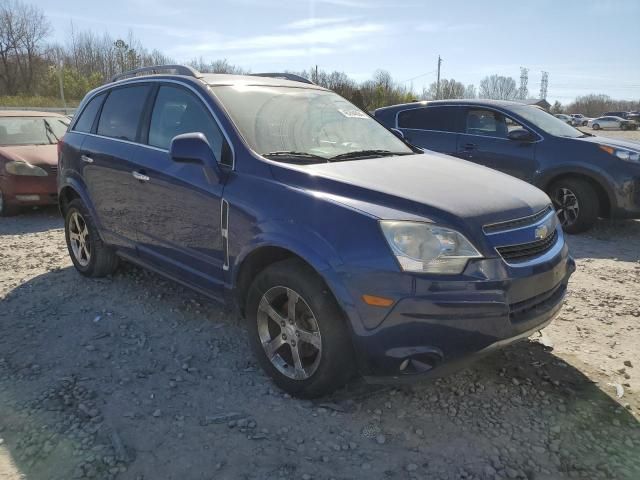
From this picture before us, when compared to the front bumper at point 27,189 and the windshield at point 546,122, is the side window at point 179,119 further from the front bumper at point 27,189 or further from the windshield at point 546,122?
the windshield at point 546,122

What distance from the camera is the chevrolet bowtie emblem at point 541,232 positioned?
2805 mm

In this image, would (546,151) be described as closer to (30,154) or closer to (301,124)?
(301,124)

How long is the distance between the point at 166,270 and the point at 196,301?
0.62 metres

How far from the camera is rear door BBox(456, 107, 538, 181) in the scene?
700 cm

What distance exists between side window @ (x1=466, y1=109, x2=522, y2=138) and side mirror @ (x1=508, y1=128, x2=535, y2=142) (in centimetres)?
16

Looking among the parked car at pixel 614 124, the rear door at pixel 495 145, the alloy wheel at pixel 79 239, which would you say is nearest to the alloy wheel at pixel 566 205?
the rear door at pixel 495 145

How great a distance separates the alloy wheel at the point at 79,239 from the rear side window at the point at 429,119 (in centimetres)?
511

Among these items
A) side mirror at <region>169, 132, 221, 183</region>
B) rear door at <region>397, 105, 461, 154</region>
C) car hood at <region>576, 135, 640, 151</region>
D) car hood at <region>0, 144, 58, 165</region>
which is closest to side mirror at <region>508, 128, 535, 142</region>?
car hood at <region>576, 135, 640, 151</region>

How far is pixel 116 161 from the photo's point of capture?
4.16 m

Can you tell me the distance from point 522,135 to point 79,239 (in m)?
5.55

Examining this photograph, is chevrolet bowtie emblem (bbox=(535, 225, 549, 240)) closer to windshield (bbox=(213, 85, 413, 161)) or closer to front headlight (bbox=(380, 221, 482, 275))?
front headlight (bbox=(380, 221, 482, 275))

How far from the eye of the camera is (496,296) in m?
2.46

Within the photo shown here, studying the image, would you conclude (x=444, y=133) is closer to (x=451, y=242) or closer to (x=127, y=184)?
(x=127, y=184)

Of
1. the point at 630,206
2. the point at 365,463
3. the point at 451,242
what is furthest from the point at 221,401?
the point at 630,206
